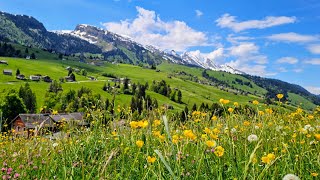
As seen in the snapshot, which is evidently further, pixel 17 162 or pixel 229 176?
pixel 17 162

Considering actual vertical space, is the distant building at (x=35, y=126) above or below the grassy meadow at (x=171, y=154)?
below

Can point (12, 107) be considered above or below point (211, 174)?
below

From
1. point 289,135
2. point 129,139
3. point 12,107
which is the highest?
point 289,135

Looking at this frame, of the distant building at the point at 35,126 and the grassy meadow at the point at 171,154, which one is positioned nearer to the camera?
the grassy meadow at the point at 171,154

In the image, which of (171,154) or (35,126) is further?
(35,126)

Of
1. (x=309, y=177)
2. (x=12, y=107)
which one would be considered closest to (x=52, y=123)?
(x=309, y=177)

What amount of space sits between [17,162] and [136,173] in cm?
223

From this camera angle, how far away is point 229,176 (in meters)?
4.74

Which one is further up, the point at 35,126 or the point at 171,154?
the point at 171,154

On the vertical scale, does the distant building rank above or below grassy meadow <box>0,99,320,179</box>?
below

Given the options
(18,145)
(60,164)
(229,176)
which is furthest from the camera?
(18,145)

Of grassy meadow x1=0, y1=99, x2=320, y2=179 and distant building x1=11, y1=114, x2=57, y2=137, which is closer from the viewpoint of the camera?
grassy meadow x1=0, y1=99, x2=320, y2=179

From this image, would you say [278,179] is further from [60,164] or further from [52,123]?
[52,123]

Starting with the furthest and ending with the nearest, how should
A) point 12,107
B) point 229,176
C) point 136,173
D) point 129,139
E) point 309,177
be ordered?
1. point 12,107
2. point 129,139
3. point 136,173
4. point 229,176
5. point 309,177
